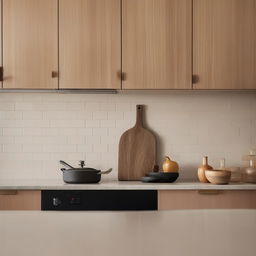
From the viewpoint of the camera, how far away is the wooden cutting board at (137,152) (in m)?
3.96

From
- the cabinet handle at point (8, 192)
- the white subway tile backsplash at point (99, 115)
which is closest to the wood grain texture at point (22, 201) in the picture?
the cabinet handle at point (8, 192)

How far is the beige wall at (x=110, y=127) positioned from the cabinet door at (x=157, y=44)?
0.37 m

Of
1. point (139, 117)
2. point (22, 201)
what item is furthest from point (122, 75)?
point (22, 201)

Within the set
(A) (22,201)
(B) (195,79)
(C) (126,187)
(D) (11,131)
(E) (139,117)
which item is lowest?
(A) (22,201)

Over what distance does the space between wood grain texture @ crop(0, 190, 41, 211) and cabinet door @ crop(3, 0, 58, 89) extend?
795 mm

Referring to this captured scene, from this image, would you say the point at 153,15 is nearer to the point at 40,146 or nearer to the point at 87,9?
the point at 87,9

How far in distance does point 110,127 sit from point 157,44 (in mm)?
790

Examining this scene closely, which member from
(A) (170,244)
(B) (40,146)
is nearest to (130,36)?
(B) (40,146)

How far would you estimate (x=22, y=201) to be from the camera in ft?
11.3

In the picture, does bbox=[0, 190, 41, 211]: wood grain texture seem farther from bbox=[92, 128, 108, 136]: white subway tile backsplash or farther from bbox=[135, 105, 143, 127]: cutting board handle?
bbox=[135, 105, 143, 127]: cutting board handle

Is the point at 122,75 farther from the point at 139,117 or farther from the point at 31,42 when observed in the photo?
the point at 31,42

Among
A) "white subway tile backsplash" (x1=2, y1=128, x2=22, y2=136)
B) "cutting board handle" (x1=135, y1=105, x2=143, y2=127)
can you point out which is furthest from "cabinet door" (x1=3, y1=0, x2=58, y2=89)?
"cutting board handle" (x1=135, y1=105, x2=143, y2=127)

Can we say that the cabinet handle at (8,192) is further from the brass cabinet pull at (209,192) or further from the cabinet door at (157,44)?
the brass cabinet pull at (209,192)

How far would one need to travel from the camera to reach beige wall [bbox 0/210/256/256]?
0.71 meters
